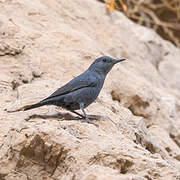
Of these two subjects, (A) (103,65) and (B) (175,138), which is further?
(B) (175,138)

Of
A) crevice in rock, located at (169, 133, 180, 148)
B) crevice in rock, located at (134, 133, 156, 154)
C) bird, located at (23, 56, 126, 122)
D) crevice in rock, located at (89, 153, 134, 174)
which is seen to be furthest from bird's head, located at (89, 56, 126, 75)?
crevice in rock, located at (169, 133, 180, 148)

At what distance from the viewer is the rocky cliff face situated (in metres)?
3.52

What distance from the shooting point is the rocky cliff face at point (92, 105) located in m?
3.52

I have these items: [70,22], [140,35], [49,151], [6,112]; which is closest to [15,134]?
[49,151]

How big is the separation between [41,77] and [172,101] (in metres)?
2.39

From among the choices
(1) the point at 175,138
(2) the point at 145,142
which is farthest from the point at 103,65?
(1) the point at 175,138

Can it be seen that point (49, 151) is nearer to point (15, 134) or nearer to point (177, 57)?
point (15, 134)

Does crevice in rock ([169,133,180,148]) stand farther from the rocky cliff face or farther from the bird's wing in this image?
the bird's wing

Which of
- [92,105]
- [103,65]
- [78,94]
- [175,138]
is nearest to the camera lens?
[78,94]

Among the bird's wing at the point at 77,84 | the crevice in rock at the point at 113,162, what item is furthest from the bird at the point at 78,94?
the crevice in rock at the point at 113,162

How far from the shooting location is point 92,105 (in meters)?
5.26

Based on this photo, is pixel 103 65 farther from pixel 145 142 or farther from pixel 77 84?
pixel 145 142

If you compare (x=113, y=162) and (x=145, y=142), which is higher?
(x=113, y=162)

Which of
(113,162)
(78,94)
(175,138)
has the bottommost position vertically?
(175,138)
